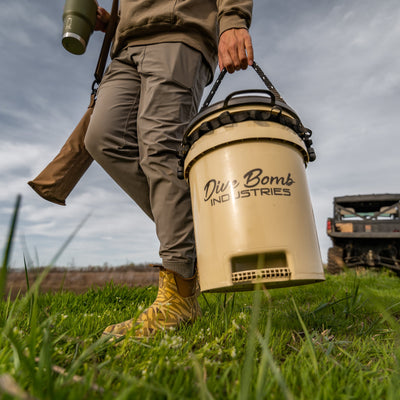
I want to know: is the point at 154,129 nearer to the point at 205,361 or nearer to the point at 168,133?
the point at 168,133

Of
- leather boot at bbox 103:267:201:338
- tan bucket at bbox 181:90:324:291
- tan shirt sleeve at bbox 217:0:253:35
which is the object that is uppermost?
tan shirt sleeve at bbox 217:0:253:35

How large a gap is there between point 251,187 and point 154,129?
73cm

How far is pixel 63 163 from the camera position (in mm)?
2111

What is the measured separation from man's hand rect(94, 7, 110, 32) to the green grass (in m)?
2.05

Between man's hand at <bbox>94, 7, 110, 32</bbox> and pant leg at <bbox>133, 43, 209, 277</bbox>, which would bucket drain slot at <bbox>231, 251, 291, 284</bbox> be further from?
man's hand at <bbox>94, 7, 110, 32</bbox>

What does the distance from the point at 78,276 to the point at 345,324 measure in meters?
4.02

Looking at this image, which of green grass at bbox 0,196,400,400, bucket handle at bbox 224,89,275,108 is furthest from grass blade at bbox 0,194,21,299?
bucket handle at bbox 224,89,275,108

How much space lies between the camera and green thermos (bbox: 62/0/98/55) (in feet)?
7.32

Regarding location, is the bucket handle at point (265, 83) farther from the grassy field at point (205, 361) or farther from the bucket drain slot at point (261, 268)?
the grassy field at point (205, 361)

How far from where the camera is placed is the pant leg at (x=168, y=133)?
1.67 meters

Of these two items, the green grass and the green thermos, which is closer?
the green grass

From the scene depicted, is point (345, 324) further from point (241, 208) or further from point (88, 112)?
point (88, 112)

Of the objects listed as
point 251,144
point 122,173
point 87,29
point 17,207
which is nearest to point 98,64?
point 87,29

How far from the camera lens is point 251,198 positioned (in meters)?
1.26
